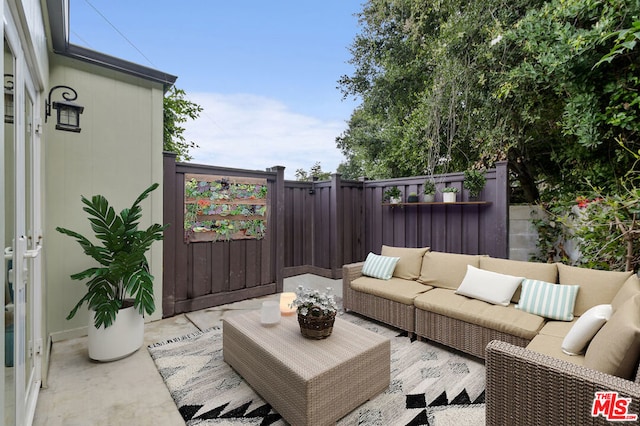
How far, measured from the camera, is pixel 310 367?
5.86 ft

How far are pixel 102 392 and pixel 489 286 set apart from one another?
10.8ft

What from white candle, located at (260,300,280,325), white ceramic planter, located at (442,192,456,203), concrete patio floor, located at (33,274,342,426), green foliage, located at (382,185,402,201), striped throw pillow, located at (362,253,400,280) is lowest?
concrete patio floor, located at (33,274,342,426)

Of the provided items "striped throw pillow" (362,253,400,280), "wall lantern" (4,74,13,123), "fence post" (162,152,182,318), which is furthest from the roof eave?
"striped throw pillow" (362,253,400,280)

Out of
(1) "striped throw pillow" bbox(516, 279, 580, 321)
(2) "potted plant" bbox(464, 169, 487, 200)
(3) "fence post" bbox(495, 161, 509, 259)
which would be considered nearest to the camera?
(1) "striped throw pillow" bbox(516, 279, 580, 321)

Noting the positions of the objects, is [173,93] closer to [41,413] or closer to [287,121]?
[287,121]

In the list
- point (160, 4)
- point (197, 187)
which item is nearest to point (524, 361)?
point (197, 187)

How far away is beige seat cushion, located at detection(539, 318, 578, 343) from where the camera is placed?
2160 millimetres

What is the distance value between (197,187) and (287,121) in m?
5.55

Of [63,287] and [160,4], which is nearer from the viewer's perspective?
[63,287]

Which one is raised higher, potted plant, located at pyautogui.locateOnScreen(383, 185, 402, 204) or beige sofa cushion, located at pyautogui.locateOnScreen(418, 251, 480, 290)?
potted plant, located at pyautogui.locateOnScreen(383, 185, 402, 204)

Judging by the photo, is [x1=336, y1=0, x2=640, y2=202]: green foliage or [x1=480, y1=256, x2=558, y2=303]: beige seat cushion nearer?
[x1=480, y1=256, x2=558, y2=303]: beige seat cushion

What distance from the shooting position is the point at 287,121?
8.87m

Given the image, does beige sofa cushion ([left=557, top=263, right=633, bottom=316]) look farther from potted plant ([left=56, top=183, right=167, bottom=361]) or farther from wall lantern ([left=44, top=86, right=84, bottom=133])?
wall lantern ([left=44, top=86, right=84, bottom=133])

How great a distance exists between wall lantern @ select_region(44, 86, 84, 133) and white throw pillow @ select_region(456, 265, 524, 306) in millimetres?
4039
